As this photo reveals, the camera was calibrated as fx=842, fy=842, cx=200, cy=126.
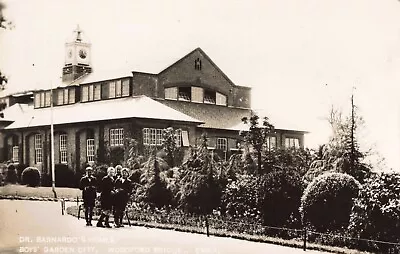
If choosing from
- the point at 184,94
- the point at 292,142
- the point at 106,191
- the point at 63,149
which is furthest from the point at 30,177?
the point at 292,142

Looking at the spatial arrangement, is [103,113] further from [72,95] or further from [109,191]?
[109,191]

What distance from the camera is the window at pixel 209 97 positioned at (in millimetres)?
8227

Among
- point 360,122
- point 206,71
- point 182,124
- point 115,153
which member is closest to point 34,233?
point 115,153

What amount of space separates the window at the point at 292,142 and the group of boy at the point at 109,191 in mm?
1555

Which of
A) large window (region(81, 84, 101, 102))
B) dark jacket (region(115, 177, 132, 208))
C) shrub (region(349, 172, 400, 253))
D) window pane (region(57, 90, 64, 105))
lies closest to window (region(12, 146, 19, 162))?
window pane (region(57, 90, 64, 105))

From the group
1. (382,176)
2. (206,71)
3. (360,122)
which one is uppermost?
(206,71)

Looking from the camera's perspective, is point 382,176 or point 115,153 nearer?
point 382,176

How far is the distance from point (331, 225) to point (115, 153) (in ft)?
7.05

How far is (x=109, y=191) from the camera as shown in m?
8.14

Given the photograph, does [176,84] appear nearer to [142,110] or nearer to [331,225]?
[142,110]

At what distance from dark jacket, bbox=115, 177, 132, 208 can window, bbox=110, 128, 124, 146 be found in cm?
35

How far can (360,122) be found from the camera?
25.8ft

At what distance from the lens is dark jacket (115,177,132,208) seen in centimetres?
812

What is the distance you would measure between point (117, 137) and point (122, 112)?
9.6 inches
